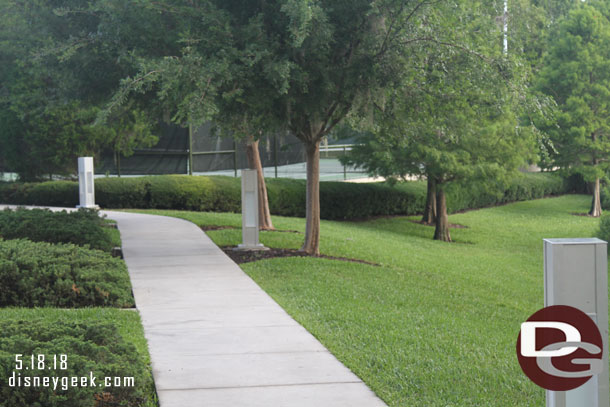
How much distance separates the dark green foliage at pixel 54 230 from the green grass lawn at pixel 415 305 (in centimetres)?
269

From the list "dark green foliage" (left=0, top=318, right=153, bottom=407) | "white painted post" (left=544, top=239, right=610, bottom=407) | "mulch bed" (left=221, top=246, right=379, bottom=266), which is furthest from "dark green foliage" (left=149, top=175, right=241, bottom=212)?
"white painted post" (left=544, top=239, right=610, bottom=407)

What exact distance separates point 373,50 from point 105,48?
4608mm

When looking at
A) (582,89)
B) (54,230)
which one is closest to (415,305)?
(54,230)

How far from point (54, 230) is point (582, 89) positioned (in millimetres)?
23204

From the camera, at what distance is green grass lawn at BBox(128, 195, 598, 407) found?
6.02 meters

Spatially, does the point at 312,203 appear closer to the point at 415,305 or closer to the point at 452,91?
the point at 452,91

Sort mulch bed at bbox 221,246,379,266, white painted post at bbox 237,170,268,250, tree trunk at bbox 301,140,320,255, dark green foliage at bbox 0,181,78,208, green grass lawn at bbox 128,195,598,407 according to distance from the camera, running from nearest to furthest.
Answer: green grass lawn at bbox 128,195,598,407 → mulch bed at bbox 221,246,379,266 → tree trunk at bbox 301,140,320,255 → white painted post at bbox 237,170,268,250 → dark green foliage at bbox 0,181,78,208

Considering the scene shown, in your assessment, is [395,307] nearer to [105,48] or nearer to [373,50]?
[373,50]

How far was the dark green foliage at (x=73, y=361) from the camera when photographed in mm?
4965

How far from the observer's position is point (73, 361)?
526cm

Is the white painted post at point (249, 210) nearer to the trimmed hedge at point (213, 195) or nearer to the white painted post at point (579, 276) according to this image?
the trimmed hedge at point (213, 195)

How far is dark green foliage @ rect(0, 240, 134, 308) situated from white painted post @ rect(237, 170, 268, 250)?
423 cm

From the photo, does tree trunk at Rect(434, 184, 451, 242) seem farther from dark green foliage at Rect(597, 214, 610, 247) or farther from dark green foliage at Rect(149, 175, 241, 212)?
dark green foliage at Rect(149, 175, 241, 212)

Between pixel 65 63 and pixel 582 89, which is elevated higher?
pixel 582 89
